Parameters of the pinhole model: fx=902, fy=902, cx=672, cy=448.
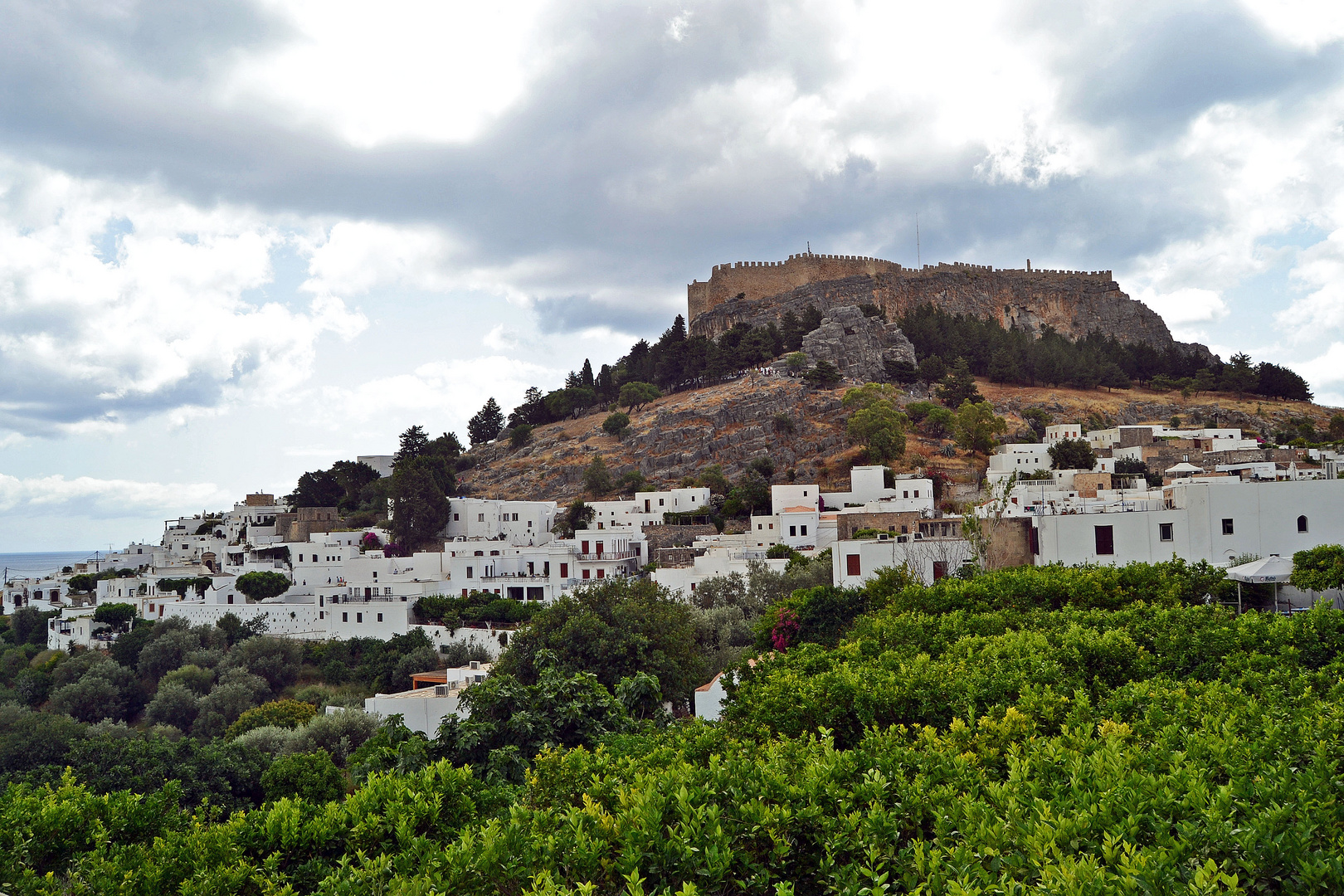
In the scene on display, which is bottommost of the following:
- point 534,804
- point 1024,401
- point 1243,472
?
point 534,804

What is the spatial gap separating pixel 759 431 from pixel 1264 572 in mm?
40294

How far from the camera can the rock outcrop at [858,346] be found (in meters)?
62.7

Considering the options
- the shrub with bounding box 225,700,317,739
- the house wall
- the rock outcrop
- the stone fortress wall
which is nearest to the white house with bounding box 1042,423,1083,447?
the rock outcrop

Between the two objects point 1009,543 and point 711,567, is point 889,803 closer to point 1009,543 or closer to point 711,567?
point 1009,543

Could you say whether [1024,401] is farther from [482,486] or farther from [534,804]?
[534,804]

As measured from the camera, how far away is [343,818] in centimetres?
627

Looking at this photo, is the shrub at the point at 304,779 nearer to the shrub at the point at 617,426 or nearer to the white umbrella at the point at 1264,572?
the white umbrella at the point at 1264,572

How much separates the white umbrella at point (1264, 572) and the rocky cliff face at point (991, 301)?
179 ft

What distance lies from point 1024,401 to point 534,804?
195 ft

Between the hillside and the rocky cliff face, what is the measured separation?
34.8ft

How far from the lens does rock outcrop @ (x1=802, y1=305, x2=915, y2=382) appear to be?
62688 mm

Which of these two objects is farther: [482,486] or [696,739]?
[482,486]

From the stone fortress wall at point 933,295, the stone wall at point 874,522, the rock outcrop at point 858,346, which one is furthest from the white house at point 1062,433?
the stone fortress wall at point 933,295

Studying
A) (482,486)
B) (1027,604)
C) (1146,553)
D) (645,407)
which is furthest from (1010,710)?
(645,407)
